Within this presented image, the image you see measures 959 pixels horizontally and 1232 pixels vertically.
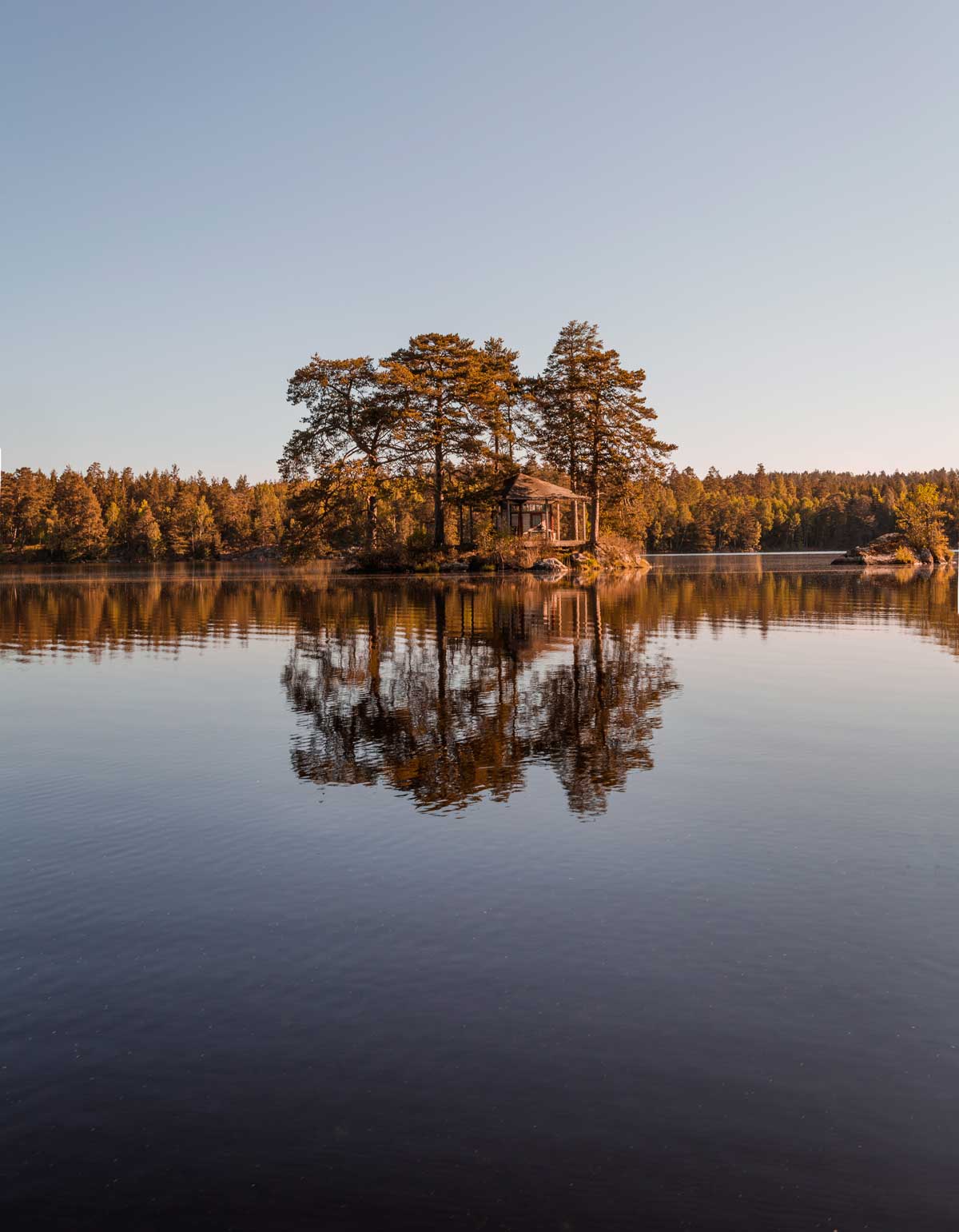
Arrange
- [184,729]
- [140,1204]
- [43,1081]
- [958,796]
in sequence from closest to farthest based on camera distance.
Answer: [140,1204], [43,1081], [958,796], [184,729]

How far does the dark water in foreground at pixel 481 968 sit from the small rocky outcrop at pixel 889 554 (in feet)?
316

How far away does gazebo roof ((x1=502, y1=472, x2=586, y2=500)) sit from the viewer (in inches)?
3342

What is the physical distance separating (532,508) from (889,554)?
164ft

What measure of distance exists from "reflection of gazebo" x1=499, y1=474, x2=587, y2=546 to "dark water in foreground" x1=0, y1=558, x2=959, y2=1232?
222 feet

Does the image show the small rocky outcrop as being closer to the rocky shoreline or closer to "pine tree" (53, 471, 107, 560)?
the rocky shoreline

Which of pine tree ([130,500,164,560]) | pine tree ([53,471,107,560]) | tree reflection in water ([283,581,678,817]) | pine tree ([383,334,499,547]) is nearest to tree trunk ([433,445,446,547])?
pine tree ([383,334,499,547])

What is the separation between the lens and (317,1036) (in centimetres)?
644

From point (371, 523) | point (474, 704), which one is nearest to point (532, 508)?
point (371, 523)

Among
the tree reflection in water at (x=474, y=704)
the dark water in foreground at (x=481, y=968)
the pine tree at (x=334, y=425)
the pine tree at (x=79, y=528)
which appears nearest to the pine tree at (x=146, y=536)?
the pine tree at (x=79, y=528)

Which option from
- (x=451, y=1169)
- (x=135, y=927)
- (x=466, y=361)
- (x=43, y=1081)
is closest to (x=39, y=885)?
(x=135, y=927)

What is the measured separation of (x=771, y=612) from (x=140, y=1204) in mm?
39498

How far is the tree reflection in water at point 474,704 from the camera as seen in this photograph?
45.2ft

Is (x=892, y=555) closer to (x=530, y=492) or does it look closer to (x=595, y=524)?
(x=595, y=524)

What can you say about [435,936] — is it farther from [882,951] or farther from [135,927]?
[882,951]
